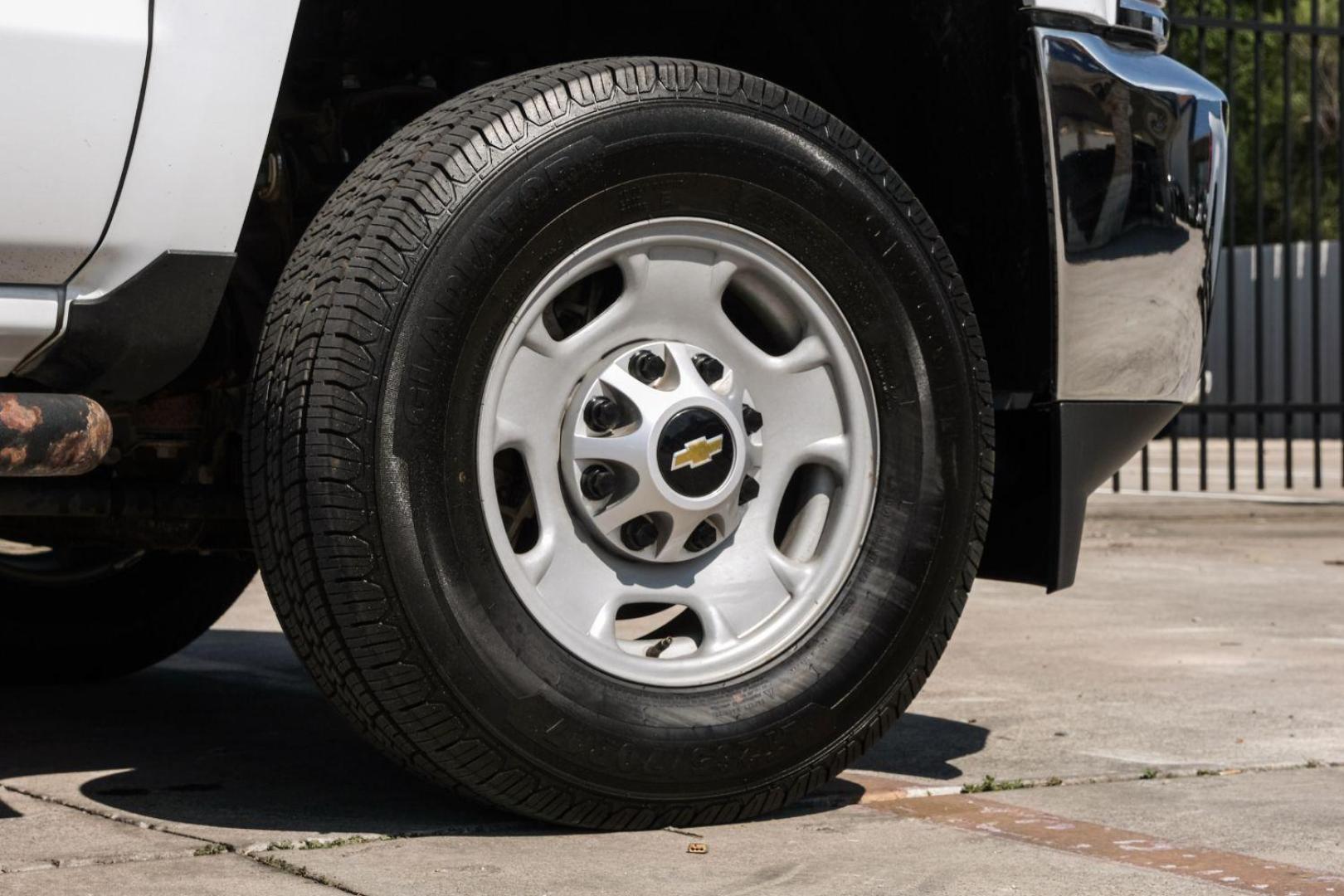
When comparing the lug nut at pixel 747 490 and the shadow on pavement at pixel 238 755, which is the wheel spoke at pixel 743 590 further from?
the shadow on pavement at pixel 238 755

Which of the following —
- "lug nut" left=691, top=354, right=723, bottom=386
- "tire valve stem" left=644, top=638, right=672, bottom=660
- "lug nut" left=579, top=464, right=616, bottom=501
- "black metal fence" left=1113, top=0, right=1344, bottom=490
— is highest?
"lug nut" left=691, top=354, right=723, bottom=386

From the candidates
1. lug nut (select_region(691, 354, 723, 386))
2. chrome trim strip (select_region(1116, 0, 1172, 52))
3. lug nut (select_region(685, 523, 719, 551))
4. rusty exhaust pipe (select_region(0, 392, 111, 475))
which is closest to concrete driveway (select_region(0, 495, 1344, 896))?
lug nut (select_region(685, 523, 719, 551))

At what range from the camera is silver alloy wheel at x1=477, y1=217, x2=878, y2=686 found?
2.66m

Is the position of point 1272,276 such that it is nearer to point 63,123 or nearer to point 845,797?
point 845,797

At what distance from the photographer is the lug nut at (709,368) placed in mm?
2789

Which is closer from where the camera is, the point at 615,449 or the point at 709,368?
the point at 615,449

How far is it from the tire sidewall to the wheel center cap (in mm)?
260

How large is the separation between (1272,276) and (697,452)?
19332 millimetres

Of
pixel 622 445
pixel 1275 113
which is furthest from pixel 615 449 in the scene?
pixel 1275 113

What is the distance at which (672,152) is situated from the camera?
269 cm

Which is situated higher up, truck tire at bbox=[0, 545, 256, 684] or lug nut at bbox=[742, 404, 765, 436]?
lug nut at bbox=[742, 404, 765, 436]

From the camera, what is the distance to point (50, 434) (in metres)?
2.39

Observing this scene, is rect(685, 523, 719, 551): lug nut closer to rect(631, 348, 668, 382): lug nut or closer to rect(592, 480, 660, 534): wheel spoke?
rect(592, 480, 660, 534): wheel spoke

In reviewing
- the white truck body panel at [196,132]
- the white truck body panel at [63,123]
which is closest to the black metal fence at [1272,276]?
the white truck body panel at [196,132]
